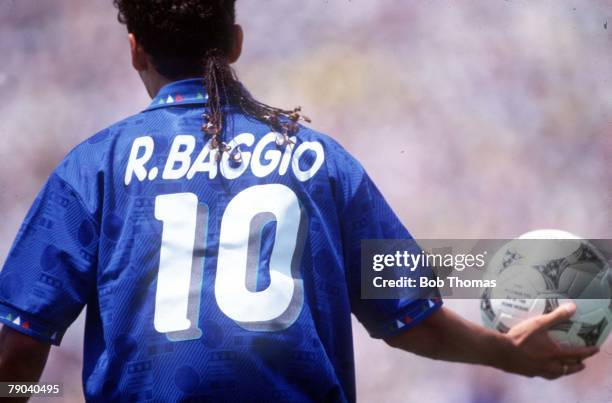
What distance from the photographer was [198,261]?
73.3 inches

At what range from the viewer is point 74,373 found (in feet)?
10.6

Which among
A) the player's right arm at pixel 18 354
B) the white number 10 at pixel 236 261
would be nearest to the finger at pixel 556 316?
the white number 10 at pixel 236 261

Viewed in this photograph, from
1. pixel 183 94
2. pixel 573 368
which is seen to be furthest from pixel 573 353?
pixel 183 94

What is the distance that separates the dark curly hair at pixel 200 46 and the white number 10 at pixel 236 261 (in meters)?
0.18

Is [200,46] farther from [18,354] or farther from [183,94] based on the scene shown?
[18,354]

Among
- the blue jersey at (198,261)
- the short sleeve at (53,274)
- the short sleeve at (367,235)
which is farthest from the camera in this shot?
the short sleeve at (367,235)

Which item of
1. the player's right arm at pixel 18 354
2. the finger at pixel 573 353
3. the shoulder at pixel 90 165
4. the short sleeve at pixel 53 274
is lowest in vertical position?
the player's right arm at pixel 18 354

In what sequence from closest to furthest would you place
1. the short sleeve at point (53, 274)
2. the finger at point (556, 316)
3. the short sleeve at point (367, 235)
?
the short sleeve at point (53, 274), the short sleeve at point (367, 235), the finger at point (556, 316)

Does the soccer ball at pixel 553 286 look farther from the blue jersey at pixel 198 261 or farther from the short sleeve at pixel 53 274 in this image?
the short sleeve at pixel 53 274

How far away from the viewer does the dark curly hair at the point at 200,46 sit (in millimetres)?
2012

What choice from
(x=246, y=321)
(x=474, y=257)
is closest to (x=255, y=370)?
(x=246, y=321)

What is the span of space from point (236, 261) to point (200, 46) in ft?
1.52

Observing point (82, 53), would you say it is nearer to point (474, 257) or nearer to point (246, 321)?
point (474, 257)

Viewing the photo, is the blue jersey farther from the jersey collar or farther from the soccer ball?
the soccer ball
